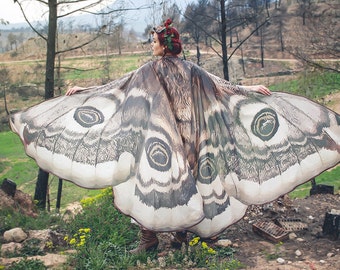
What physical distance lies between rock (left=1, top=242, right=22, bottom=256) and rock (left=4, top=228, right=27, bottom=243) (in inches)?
7.9

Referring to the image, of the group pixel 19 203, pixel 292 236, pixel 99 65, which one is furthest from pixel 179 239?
pixel 99 65

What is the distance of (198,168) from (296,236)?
188cm

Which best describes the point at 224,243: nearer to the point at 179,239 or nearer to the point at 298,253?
the point at 179,239

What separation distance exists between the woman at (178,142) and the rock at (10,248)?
120 cm

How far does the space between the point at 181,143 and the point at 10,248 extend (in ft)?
8.12

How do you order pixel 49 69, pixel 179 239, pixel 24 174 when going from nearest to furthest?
pixel 179 239 < pixel 49 69 < pixel 24 174

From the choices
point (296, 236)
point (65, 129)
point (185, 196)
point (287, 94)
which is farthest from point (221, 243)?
point (65, 129)

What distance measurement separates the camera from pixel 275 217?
6.18 meters

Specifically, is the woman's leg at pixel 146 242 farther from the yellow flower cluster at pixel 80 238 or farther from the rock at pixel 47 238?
the rock at pixel 47 238

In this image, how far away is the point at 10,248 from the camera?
5.06 meters

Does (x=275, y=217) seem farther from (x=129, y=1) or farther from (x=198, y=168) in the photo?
(x=129, y=1)

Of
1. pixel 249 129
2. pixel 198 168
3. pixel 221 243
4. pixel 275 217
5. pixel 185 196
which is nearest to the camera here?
pixel 185 196

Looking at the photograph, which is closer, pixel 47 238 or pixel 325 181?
pixel 47 238

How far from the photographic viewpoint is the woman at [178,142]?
4305 millimetres
